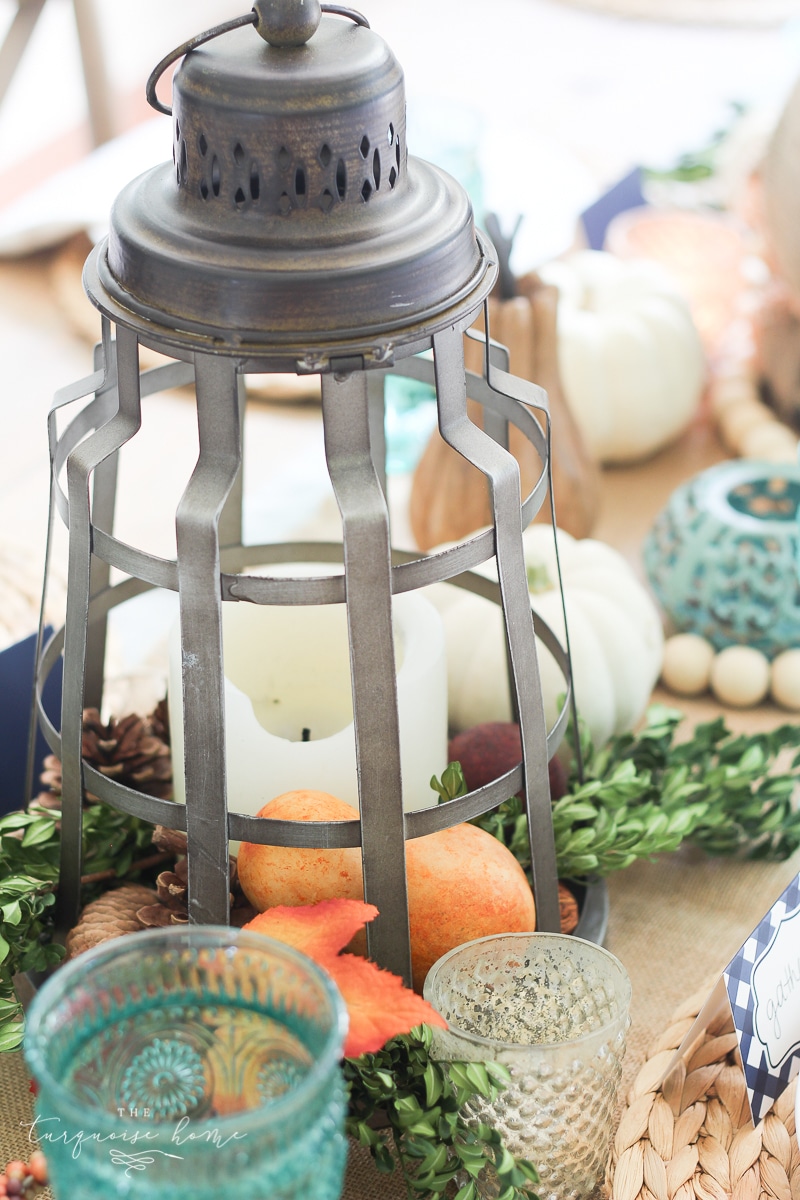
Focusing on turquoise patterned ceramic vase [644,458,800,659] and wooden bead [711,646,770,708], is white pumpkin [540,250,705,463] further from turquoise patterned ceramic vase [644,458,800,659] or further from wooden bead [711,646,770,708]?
wooden bead [711,646,770,708]

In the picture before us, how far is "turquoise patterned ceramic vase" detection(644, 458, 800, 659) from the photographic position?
3.33 feet

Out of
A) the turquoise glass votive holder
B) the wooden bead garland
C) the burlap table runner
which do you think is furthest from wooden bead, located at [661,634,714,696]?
the turquoise glass votive holder

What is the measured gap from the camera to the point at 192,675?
0.59 m

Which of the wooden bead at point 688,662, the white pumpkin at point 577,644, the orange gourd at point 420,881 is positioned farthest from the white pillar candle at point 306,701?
the wooden bead at point 688,662

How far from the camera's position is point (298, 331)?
547 millimetres

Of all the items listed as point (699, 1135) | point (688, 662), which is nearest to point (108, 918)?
point (699, 1135)

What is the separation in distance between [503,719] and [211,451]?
403mm

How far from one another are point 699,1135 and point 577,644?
373 mm

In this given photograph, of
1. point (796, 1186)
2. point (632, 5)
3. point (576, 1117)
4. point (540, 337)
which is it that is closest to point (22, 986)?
point (576, 1117)

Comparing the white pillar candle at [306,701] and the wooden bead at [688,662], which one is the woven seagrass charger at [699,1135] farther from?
the wooden bead at [688,662]

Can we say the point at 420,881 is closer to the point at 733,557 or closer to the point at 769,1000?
the point at 769,1000

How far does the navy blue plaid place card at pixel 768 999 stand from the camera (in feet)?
1.97

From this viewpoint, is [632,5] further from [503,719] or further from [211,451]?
[211,451]

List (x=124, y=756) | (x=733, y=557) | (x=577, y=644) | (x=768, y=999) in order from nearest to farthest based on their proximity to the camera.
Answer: (x=768, y=999)
(x=124, y=756)
(x=577, y=644)
(x=733, y=557)
